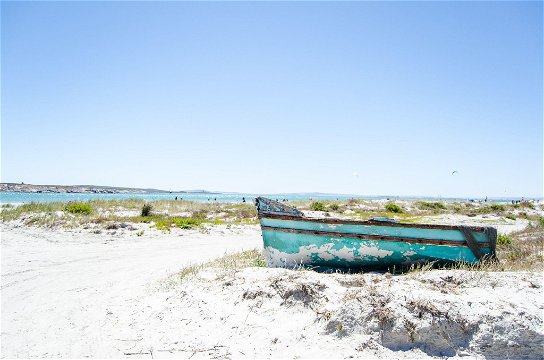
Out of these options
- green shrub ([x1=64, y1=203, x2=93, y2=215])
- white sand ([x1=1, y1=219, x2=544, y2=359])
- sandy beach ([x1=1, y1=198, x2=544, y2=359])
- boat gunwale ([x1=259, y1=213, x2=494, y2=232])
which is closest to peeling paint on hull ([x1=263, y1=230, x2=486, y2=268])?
boat gunwale ([x1=259, y1=213, x2=494, y2=232])

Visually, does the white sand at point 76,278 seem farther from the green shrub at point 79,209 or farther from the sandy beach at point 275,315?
the green shrub at point 79,209

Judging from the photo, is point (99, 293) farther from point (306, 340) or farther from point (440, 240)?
point (440, 240)

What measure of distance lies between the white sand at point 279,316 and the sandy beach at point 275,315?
0.7 inches

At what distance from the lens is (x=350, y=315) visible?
17.6ft

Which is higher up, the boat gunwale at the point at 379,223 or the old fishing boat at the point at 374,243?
the boat gunwale at the point at 379,223

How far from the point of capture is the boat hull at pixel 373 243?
8547 millimetres

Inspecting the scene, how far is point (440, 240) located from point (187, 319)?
20.7ft

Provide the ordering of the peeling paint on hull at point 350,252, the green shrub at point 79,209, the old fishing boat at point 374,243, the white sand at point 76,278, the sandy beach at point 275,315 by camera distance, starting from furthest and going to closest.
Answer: the green shrub at point 79,209 → the peeling paint on hull at point 350,252 → the old fishing boat at point 374,243 → the white sand at point 76,278 → the sandy beach at point 275,315

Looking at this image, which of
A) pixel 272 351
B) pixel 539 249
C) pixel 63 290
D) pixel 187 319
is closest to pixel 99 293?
pixel 63 290

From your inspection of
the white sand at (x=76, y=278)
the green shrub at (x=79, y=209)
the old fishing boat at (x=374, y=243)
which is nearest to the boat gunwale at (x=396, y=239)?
the old fishing boat at (x=374, y=243)

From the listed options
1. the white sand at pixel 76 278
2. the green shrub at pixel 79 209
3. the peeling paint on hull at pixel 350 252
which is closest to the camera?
the white sand at pixel 76 278

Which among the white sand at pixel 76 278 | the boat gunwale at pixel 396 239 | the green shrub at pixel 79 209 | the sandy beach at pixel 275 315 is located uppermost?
the boat gunwale at pixel 396 239

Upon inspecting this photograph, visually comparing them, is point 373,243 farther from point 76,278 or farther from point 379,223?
point 76,278

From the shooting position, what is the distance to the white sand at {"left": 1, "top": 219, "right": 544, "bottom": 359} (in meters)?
4.93
